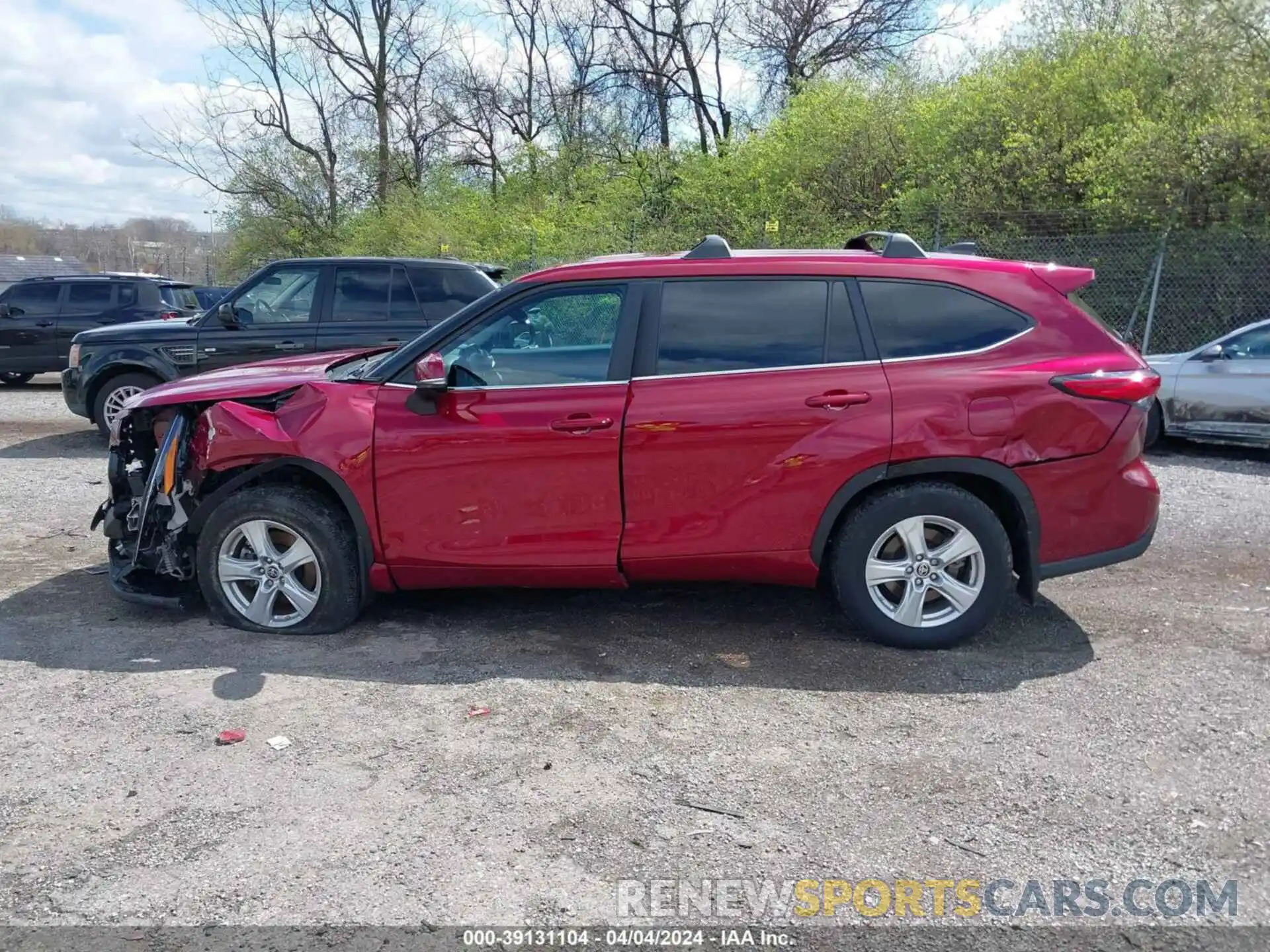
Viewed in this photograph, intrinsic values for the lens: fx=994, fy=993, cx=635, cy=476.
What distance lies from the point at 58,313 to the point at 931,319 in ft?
49.5

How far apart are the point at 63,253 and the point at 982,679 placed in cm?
5803

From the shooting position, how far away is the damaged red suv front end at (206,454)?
4.67 meters

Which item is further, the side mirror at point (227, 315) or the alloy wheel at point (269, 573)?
the side mirror at point (227, 315)

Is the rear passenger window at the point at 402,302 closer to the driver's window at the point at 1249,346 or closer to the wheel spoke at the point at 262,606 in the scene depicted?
the wheel spoke at the point at 262,606

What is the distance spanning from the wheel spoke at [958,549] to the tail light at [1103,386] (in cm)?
78

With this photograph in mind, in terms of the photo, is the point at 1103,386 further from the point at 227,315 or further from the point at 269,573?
the point at 227,315

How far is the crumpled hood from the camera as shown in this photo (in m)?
4.92

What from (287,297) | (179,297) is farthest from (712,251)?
(179,297)

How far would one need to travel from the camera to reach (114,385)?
33.1ft

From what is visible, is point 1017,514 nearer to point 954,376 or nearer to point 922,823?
point 954,376

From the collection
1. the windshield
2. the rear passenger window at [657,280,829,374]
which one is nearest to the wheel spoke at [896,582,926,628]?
the rear passenger window at [657,280,829,374]

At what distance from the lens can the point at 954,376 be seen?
4469mm

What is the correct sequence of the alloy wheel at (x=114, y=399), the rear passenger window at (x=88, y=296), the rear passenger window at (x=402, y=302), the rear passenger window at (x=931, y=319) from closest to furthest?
the rear passenger window at (x=931, y=319) < the rear passenger window at (x=402, y=302) < the alloy wheel at (x=114, y=399) < the rear passenger window at (x=88, y=296)

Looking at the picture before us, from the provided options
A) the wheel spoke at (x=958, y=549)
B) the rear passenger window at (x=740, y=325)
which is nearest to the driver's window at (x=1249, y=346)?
the wheel spoke at (x=958, y=549)
